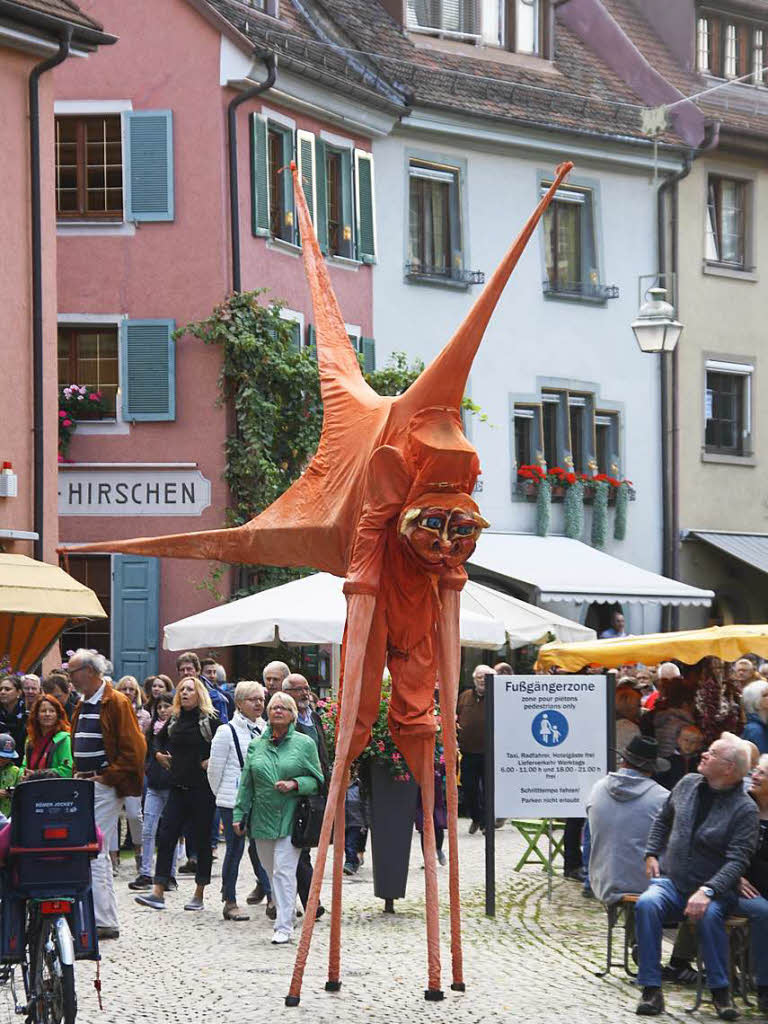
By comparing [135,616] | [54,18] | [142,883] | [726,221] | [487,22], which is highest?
[487,22]

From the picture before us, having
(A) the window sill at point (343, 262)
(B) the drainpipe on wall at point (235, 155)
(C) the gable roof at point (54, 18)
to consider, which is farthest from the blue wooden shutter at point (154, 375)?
(C) the gable roof at point (54, 18)

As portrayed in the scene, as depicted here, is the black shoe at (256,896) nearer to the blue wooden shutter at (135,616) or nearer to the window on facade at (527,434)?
the blue wooden shutter at (135,616)

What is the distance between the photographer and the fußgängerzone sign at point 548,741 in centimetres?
1453

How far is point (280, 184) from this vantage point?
2675cm

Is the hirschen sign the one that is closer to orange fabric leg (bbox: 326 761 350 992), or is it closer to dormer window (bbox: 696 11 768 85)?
dormer window (bbox: 696 11 768 85)

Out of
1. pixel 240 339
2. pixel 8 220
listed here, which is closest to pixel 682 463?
pixel 240 339

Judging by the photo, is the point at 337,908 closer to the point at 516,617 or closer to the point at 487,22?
the point at 516,617

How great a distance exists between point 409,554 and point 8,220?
1190cm

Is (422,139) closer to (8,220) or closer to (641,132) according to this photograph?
(641,132)

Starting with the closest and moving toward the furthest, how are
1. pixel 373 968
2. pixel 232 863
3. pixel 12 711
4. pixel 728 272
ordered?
pixel 373 968, pixel 232 863, pixel 12 711, pixel 728 272

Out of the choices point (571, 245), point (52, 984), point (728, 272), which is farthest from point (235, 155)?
point (52, 984)

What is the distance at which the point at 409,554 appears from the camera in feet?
35.1

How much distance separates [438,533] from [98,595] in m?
15.6

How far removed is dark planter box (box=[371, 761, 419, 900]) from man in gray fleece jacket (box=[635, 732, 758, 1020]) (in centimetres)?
352
